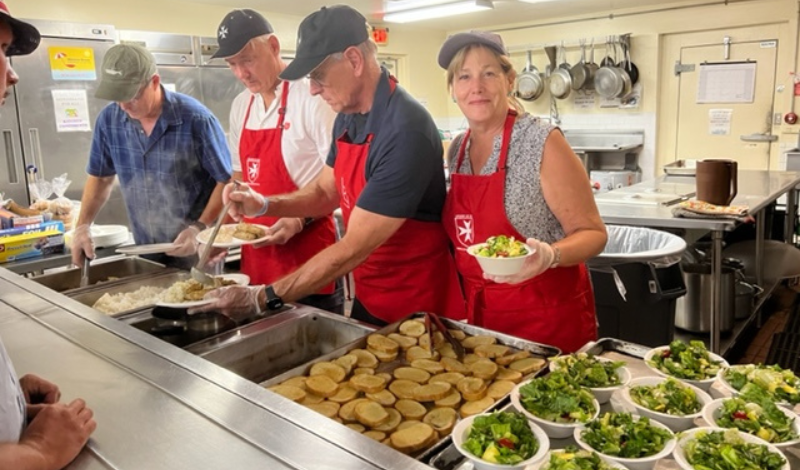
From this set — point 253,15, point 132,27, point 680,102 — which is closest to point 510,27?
point 680,102

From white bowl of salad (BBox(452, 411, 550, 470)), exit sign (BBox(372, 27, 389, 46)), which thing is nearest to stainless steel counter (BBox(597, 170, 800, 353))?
white bowl of salad (BBox(452, 411, 550, 470))

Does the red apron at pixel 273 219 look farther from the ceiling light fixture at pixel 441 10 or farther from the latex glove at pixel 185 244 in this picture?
the ceiling light fixture at pixel 441 10

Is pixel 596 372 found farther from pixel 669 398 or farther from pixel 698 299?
pixel 698 299

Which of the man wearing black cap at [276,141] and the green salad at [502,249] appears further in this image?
the man wearing black cap at [276,141]

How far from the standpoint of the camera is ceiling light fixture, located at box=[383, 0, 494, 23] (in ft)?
18.4

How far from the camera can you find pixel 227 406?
112cm

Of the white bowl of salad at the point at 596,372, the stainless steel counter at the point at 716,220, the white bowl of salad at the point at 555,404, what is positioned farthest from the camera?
the stainless steel counter at the point at 716,220

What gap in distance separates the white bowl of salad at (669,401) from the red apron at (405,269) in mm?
857

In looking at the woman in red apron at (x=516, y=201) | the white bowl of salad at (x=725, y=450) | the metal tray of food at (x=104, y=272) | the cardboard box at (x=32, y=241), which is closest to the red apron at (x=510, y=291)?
the woman in red apron at (x=516, y=201)

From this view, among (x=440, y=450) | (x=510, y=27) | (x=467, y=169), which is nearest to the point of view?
(x=440, y=450)

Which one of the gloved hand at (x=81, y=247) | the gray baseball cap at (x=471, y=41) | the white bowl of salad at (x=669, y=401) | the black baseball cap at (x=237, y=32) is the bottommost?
the white bowl of salad at (x=669, y=401)

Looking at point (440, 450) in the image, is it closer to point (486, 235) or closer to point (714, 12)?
point (486, 235)

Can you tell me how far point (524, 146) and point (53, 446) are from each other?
1.33 m

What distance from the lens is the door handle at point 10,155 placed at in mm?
4117
